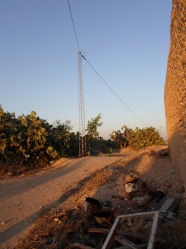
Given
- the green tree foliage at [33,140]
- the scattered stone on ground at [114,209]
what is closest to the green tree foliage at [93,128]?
the green tree foliage at [33,140]

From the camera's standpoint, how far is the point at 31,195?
732cm

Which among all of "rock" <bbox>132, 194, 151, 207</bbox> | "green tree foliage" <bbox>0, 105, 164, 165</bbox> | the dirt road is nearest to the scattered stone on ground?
"rock" <bbox>132, 194, 151, 207</bbox>

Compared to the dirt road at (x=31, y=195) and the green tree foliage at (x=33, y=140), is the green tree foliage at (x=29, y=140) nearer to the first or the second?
the green tree foliage at (x=33, y=140)

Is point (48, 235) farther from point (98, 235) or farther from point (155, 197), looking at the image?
point (155, 197)

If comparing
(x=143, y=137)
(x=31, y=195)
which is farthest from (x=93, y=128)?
(x=31, y=195)

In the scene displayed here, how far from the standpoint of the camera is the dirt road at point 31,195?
5.11 metres

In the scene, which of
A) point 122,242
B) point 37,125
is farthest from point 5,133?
point 122,242

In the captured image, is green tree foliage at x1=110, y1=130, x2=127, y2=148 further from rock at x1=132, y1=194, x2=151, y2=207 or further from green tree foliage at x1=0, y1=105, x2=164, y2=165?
rock at x1=132, y1=194, x2=151, y2=207

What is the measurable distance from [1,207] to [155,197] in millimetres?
3667

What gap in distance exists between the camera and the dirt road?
5109 millimetres

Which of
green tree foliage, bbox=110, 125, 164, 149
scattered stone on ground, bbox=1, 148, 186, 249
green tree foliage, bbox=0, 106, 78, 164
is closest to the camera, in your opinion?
scattered stone on ground, bbox=1, 148, 186, 249

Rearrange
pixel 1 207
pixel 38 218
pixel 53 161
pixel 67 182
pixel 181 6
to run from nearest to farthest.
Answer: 1. pixel 181 6
2. pixel 38 218
3. pixel 1 207
4. pixel 67 182
5. pixel 53 161

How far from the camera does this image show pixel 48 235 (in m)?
4.54

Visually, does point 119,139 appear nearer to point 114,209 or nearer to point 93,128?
point 93,128
